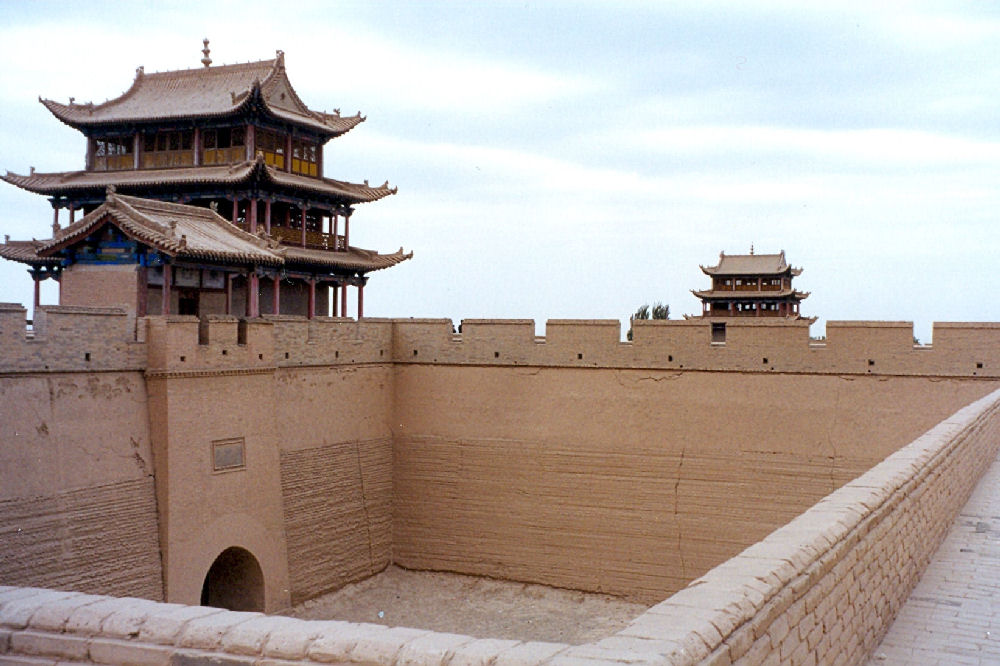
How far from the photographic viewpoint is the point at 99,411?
488 inches

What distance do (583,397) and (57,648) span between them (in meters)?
12.5

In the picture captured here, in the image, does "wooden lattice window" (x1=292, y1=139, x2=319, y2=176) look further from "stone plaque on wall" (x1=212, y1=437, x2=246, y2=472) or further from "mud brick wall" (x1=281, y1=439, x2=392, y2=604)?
"stone plaque on wall" (x1=212, y1=437, x2=246, y2=472)

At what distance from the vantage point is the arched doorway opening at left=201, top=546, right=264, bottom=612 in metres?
14.3

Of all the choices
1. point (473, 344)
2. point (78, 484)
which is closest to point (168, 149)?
point (473, 344)

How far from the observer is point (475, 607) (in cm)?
1606

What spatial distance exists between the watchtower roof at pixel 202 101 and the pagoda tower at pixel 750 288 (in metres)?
17.2

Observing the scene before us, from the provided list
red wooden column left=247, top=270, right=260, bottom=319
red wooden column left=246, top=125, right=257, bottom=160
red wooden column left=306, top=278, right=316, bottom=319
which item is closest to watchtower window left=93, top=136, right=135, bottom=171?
red wooden column left=246, top=125, right=257, bottom=160

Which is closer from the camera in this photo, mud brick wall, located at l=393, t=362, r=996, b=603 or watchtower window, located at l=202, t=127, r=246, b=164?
mud brick wall, located at l=393, t=362, r=996, b=603

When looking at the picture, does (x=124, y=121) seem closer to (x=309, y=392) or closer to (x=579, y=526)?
(x=309, y=392)

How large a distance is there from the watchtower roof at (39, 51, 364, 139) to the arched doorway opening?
11.3m

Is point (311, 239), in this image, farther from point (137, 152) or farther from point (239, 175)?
point (137, 152)

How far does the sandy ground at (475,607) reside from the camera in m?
15.1

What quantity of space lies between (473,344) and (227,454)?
201 inches

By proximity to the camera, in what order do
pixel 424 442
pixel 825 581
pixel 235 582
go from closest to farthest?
pixel 825 581 → pixel 235 582 → pixel 424 442
